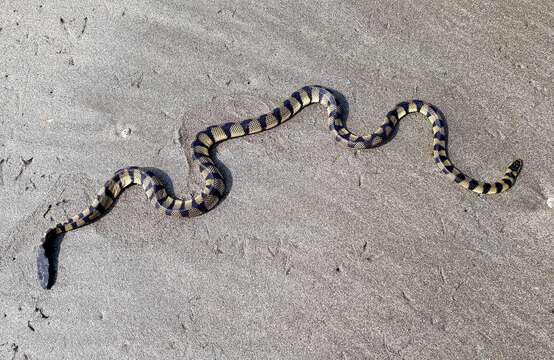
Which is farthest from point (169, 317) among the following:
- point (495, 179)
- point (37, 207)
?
point (495, 179)

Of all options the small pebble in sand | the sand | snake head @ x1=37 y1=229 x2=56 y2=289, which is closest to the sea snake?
snake head @ x1=37 y1=229 x2=56 y2=289

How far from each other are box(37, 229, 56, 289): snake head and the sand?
0.16 metres

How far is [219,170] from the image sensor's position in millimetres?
7703

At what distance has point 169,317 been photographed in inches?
257

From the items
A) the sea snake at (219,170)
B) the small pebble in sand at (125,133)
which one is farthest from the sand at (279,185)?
the sea snake at (219,170)

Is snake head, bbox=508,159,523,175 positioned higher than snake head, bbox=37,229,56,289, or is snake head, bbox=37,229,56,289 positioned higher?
snake head, bbox=508,159,523,175

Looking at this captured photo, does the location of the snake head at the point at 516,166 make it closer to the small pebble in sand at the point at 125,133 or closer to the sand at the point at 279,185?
the sand at the point at 279,185

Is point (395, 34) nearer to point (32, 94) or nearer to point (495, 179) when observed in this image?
point (495, 179)

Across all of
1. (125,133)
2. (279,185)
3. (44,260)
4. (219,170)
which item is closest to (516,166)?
(279,185)

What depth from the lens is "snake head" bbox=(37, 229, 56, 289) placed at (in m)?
6.78

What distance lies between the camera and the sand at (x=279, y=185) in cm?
640

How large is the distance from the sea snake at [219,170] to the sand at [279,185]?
0.15m

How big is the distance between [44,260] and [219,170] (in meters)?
2.81

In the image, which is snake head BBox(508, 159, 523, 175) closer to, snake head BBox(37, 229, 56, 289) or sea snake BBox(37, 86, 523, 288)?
sea snake BBox(37, 86, 523, 288)
